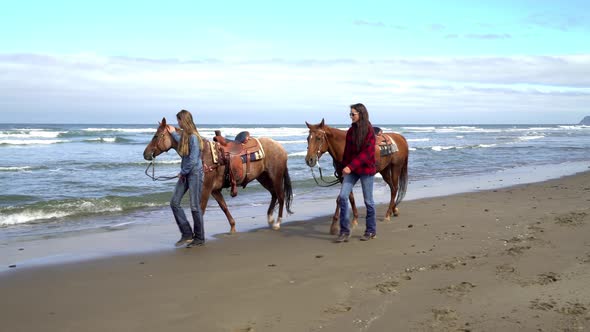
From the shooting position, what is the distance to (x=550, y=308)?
4328 mm

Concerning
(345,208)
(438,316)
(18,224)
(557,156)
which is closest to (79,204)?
(18,224)

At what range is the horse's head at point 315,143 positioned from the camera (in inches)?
303

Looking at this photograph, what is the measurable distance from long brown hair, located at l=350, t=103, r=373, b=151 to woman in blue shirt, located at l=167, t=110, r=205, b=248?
2.08 meters

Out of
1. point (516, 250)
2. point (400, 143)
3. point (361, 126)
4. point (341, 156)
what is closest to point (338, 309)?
point (516, 250)

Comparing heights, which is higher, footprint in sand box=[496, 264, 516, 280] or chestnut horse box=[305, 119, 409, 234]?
chestnut horse box=[305, 119, 409, 234]

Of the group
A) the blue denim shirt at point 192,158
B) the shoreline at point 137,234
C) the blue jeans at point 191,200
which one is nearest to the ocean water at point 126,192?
the shoreline at point 137,234

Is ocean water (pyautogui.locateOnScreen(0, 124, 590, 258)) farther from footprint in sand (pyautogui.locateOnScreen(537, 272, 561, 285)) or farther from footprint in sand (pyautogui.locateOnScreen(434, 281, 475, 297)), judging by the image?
footprint in sand (pyautogui.locateOnScreen(537, 272, 561, 285))

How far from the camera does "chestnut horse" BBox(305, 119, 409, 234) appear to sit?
25.5ft

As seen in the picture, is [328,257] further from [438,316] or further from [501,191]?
[501,191]

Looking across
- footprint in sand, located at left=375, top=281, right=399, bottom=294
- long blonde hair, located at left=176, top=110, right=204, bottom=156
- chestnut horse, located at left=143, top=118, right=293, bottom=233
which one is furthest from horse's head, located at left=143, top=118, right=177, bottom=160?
footprint in sand, located at left=375, top=281, right=399, bottom=294

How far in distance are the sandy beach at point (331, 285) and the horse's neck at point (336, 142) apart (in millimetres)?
1215

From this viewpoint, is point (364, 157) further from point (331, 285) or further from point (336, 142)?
point (331, 285)

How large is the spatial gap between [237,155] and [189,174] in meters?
1.30

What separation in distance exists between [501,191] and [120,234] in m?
8.86
